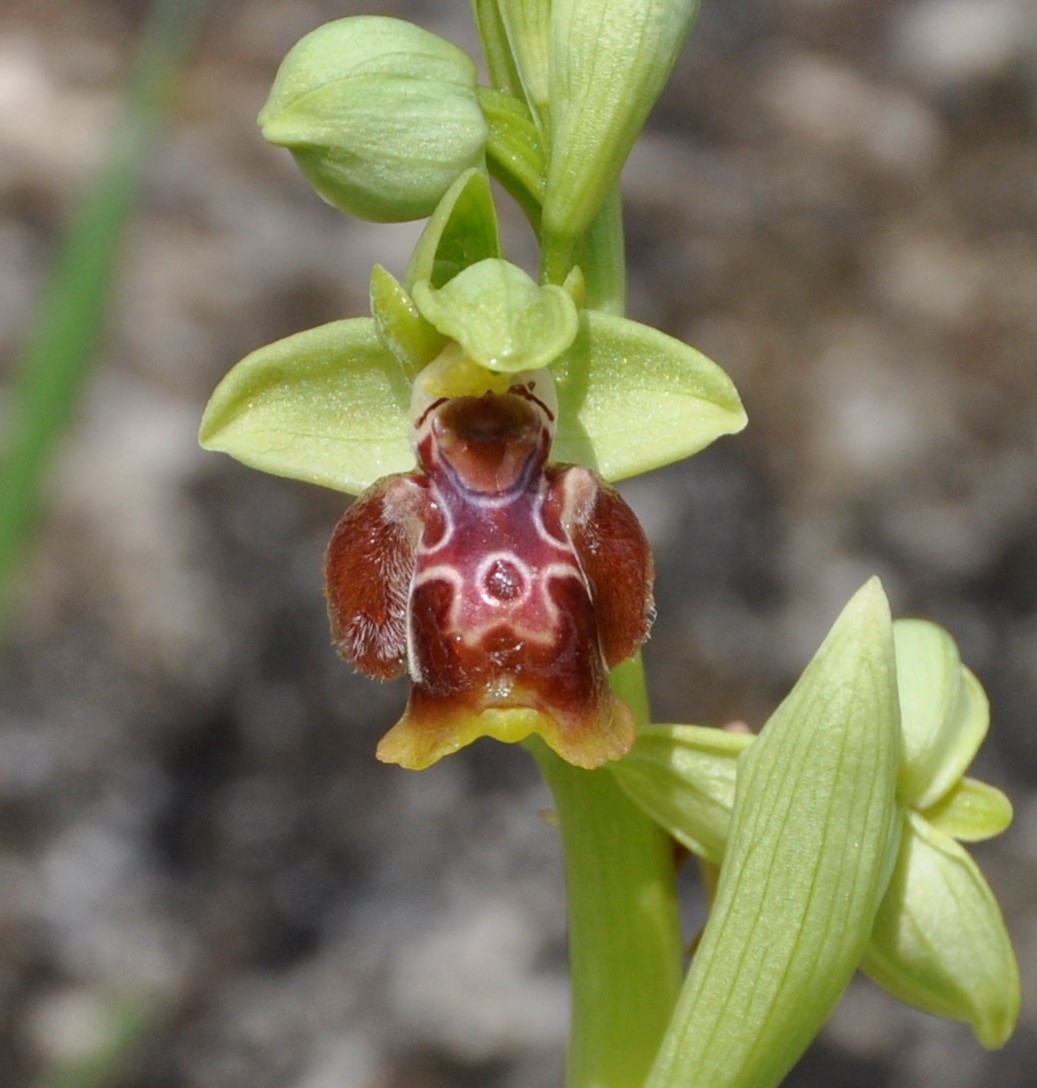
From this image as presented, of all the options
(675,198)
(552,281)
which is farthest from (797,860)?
(675,198)

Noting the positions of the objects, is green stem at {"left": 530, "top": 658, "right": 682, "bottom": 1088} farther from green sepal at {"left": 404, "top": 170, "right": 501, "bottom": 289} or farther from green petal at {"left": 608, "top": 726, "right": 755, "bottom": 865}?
green sepal at {"left": 404, "top": 170, "right": 501, "bottom": 289}

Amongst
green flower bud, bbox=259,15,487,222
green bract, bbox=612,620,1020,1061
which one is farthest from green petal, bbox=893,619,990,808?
green flower bud, bbox=259,15,487,222

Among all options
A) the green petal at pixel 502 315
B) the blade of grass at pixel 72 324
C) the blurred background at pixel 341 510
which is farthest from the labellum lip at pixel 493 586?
the blurred background at pixel 341 510

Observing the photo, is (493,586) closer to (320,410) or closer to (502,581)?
(502,581)

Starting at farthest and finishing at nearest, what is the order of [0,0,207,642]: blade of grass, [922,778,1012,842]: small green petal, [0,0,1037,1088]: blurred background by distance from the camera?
[0,0,1037,1088]: blurred background → [922,778,1012,842]: small green petal → [0,0,207,642]: blade of grass

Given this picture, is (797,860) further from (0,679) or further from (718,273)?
(718,273)

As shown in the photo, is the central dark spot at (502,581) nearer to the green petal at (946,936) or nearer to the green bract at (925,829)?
the green bract at (925,829)

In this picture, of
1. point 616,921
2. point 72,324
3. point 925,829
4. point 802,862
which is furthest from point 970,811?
point 72,324
